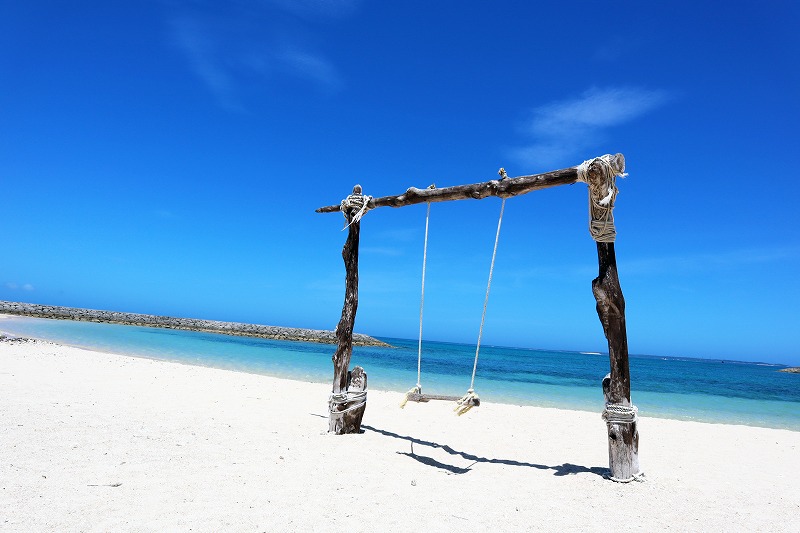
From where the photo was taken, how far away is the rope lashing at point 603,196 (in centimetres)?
407

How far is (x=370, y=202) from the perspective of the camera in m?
5.91

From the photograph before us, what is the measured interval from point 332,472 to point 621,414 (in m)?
2.58

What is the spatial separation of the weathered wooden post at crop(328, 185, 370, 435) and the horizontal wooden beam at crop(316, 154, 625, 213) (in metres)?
0.28

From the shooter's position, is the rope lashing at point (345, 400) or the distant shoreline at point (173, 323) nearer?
the rope lashing at point (345, 400)

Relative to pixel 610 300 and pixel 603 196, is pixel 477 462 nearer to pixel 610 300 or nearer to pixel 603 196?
pixel 610 300

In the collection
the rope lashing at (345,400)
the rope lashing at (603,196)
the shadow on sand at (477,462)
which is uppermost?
the rope lashing at (603,196)

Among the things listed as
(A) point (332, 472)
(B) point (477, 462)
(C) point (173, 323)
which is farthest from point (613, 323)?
(C) point (173, 323)

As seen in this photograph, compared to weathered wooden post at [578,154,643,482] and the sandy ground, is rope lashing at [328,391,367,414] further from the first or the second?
weathered wooden post at [578,154,643,482]

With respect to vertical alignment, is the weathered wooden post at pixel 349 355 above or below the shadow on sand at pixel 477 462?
above

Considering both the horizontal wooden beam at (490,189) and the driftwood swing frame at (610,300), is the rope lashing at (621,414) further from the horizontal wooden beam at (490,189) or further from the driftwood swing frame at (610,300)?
the horizontal wooden beam at (490,189)

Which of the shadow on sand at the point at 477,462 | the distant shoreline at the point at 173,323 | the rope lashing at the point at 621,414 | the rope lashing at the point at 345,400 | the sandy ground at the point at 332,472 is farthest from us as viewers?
the distant shoreline at the point at 173,323

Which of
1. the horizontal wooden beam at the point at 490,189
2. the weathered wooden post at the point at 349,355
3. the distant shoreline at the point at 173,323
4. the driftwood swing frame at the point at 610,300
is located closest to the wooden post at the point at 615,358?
the driftwood swing frame at the point at 610,300

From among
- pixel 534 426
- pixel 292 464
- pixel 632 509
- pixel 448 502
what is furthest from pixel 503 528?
pixel 534 426

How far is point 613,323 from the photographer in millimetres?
4059
